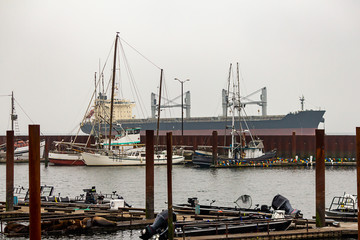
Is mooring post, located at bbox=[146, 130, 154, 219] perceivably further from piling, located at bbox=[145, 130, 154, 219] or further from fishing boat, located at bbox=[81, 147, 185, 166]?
fishing boat, located at bbox=[81, 147, 185, 166]

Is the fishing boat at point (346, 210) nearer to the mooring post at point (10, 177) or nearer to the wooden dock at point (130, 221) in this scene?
the wooden dock at point (130, 221)

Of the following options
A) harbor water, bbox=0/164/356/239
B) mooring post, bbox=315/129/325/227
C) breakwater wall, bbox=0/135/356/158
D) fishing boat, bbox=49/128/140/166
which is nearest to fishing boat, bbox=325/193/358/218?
mooring post, bbox=315/129/325/227

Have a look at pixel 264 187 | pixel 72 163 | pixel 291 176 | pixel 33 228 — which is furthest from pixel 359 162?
pixel 72 163

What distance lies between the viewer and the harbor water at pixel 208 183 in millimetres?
38656

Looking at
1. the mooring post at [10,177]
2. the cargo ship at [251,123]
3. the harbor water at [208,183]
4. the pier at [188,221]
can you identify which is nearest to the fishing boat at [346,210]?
the pier at [188,221]

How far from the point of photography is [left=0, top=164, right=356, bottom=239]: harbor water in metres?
38.7

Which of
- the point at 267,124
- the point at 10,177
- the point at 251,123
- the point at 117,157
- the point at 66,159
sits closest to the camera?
the point at 10,177

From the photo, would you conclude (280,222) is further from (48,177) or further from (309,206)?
(48,177)

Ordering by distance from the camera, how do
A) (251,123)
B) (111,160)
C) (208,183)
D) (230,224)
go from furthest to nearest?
(251,123) < (111,160) < (208,183) < (230,224)

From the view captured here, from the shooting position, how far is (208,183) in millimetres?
48750

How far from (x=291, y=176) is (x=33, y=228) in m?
40.6

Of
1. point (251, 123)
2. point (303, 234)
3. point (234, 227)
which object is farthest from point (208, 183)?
point (251, 123)

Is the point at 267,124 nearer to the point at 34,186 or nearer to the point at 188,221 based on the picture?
Result: the point at 188,221

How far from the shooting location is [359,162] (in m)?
15.5
